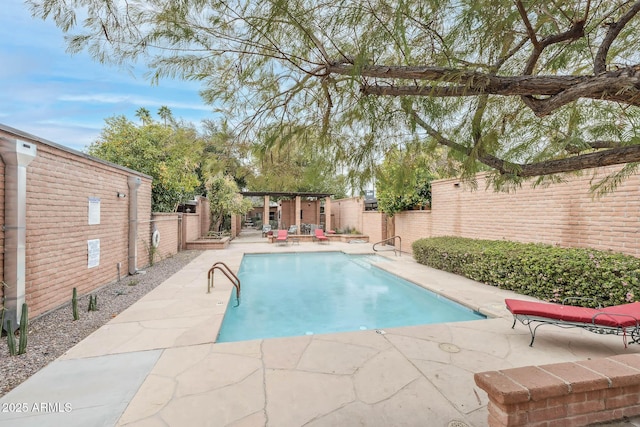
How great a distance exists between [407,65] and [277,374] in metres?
3.13

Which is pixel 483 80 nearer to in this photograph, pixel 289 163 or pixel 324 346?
pixel 289 163

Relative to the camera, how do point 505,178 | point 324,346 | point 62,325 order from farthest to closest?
point 62,325
point 324,346
point 505,178

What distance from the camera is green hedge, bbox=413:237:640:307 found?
14.7 ft


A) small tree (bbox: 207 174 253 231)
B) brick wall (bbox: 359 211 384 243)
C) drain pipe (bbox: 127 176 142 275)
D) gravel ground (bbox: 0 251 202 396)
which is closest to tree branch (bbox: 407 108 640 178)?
gravel ground (bbox: 0 251 202 396)

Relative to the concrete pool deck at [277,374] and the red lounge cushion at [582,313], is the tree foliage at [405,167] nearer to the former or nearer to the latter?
the concrete pool deck at [277,374]

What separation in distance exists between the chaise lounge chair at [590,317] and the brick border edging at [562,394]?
1.35 m

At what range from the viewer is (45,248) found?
171 inches

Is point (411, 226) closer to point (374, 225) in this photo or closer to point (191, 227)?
point (374, 225)

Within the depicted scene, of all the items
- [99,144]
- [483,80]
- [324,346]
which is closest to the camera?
[483,80]

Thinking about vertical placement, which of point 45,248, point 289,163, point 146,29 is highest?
point 146,29

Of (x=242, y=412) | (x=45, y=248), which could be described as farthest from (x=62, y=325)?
(x=242, y=412)

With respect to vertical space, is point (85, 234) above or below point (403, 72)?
below

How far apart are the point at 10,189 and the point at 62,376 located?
8.48 feet

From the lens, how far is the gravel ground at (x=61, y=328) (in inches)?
116
